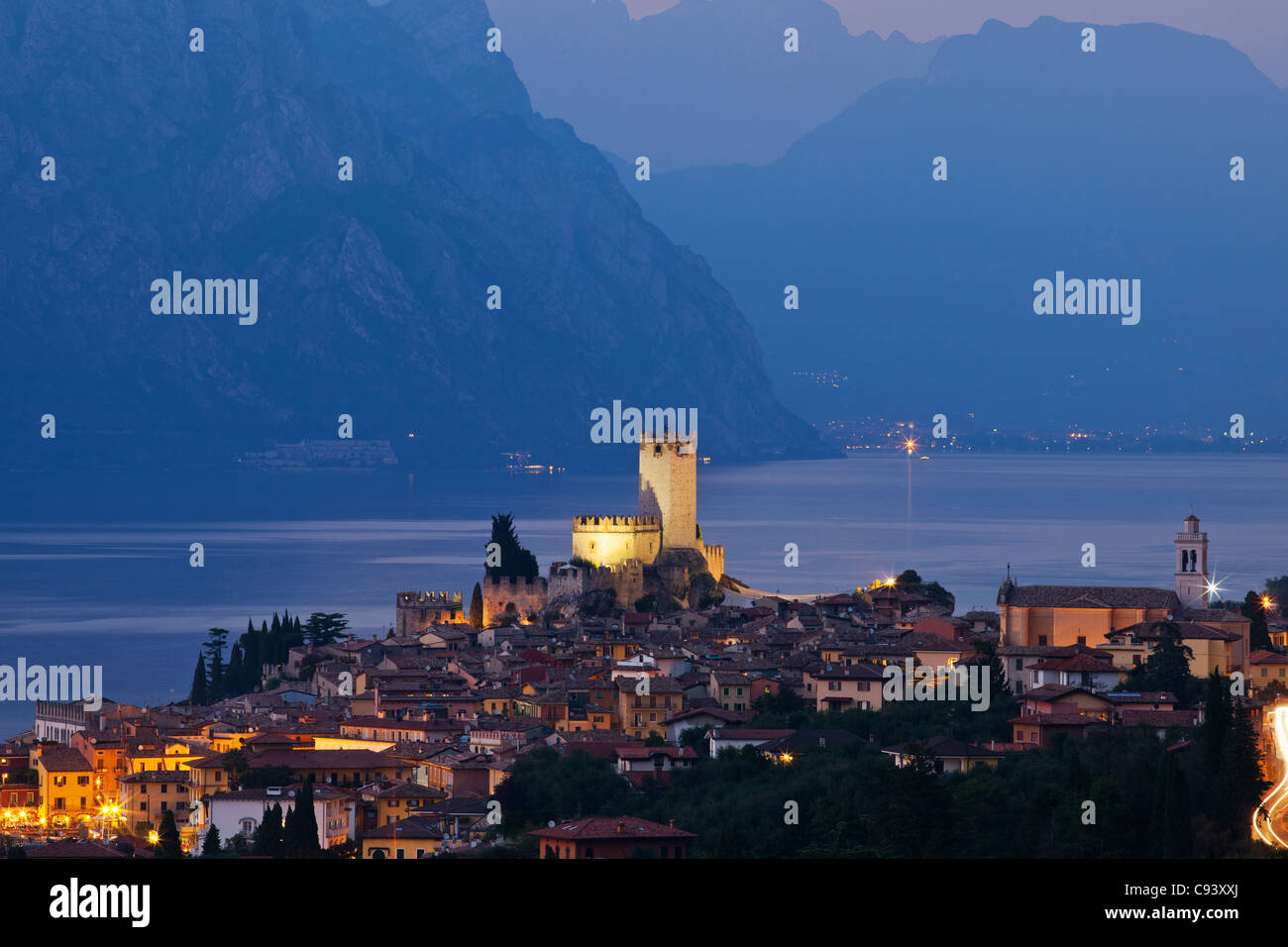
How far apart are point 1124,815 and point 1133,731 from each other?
5990 mm

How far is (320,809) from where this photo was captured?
35531mm

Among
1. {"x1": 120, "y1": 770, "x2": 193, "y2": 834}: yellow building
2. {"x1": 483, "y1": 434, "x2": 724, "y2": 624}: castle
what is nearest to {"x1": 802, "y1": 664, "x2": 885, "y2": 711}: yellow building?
{"x1": 120, "y1": 770, "x2": 193, "y2": 834}: yellow building

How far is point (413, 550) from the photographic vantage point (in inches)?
4909

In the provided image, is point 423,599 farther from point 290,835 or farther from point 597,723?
point 290,835

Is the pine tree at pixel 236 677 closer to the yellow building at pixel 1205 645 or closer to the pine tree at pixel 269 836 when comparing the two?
the pine tree at pixel 269 836

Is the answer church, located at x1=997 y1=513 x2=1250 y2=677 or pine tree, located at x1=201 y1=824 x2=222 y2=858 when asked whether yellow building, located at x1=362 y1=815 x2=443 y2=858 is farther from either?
church, located at x1=997 y1=513 x2=1250 y2=677

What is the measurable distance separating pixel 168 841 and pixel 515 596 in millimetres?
35341

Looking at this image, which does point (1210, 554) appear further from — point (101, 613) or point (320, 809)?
point (320, 809)

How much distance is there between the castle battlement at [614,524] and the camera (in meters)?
68.0

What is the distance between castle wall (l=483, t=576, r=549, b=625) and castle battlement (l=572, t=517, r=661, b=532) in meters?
2.33

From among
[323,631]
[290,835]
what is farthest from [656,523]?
[290,835]

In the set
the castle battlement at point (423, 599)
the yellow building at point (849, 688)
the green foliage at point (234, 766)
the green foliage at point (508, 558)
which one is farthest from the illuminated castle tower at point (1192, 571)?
the castle battlement at point (423, 599)

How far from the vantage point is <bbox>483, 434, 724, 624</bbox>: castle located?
6700 centimetres
